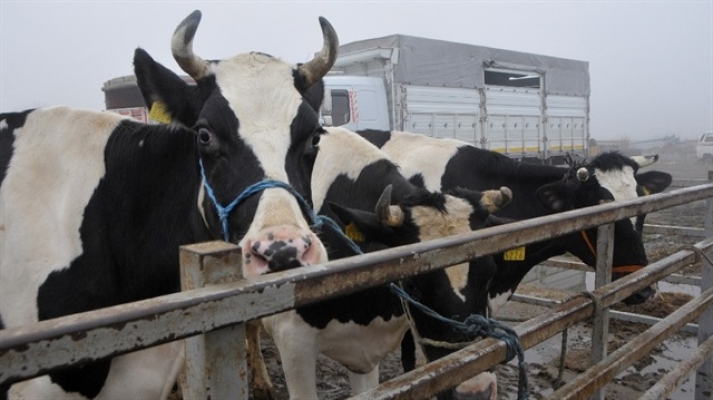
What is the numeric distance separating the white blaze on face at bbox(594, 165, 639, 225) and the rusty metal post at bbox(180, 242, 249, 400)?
4121 millimetres

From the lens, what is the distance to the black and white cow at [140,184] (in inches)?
87.7

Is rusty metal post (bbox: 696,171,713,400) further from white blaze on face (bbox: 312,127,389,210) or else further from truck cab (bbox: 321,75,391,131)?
truck cab (bbox: 321,75,391,131)

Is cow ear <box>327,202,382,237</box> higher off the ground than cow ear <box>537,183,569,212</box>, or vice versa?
cow ear <box>327,202,382,237</box>

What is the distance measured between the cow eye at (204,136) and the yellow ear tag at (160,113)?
35 centimetres

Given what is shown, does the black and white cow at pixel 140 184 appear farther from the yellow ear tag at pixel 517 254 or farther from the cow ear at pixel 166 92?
the yellow ear tag at pixel 517 254

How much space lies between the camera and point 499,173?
4656mm

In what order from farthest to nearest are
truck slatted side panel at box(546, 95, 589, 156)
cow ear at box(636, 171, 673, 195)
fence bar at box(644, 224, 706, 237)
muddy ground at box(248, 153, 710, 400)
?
truck slatted side panel at box(546, 95, 589, 156) → fence bar at box(644, 224, 706, 237) → cow ear at box(636, 171, 673, 195) → muddy ground at box(248, 153, 710, 400)

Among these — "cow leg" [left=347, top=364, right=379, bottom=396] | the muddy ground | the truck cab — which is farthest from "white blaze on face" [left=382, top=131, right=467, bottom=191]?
the truck cab

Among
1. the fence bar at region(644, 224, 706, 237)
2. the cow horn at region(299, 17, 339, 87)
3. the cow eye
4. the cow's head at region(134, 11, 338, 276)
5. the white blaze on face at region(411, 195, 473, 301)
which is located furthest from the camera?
the fence bar at region(644, 224, 706, 237)

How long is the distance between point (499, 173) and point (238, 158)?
119 inches

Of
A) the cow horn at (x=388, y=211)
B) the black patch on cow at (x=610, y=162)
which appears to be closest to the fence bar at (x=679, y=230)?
the black patch on cow at (x=610, y=162)

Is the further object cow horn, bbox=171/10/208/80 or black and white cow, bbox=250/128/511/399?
black and white cow, bbox=250/128/511/399

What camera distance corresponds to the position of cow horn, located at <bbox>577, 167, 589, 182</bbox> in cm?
440

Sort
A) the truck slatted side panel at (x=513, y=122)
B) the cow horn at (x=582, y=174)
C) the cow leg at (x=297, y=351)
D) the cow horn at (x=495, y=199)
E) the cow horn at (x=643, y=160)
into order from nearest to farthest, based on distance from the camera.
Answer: the cow horn at (x=495, y=199)
the cow leg at (x=297, y=351)
the cow horn at (x=582, y=174)
the cow horn at (x=643, y=160)
the truck slatted side panel at (x=513, y=122)
